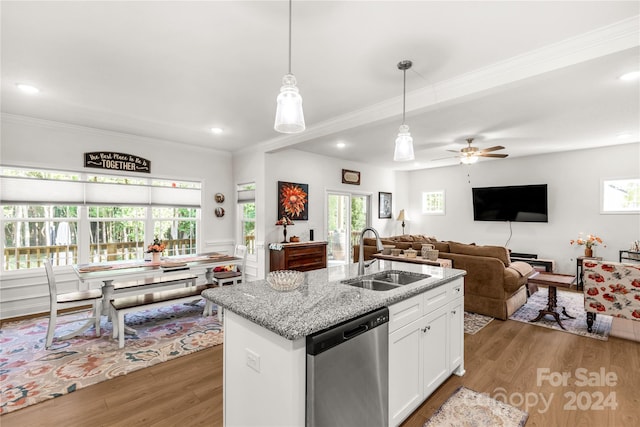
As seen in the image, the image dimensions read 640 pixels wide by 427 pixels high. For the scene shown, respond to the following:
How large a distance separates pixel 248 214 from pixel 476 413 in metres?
4.83

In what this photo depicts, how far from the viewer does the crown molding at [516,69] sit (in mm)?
2088

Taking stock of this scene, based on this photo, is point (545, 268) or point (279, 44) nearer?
point (279, 44)

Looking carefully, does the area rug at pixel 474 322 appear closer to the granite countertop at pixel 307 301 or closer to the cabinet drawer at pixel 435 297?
the cabinet drawer at pixel 435 297

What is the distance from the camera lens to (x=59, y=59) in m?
2.56

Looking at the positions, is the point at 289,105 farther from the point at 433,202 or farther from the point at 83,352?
the point at 433,202

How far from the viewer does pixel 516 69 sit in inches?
99.5

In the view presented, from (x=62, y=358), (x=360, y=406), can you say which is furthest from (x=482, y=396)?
(x=62, y=358)

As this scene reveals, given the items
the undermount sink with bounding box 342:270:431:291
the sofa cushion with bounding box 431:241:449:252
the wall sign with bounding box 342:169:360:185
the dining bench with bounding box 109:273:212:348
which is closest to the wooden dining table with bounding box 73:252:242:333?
the dining bench with bounding box 109:273:212:348

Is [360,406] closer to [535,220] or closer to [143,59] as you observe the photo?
[143,59]

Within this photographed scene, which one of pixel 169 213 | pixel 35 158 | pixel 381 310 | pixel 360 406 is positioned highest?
pixel 35 158

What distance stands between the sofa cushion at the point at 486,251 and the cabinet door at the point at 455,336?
5.99 ft

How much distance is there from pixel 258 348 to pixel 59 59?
296 centimetres

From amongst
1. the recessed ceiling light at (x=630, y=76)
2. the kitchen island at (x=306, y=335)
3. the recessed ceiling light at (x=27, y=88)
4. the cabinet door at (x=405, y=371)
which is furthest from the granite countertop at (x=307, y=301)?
the recessed ceiling light at (x=27, y=88)

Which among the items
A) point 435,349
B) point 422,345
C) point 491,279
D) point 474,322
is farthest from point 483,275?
point 422,345
